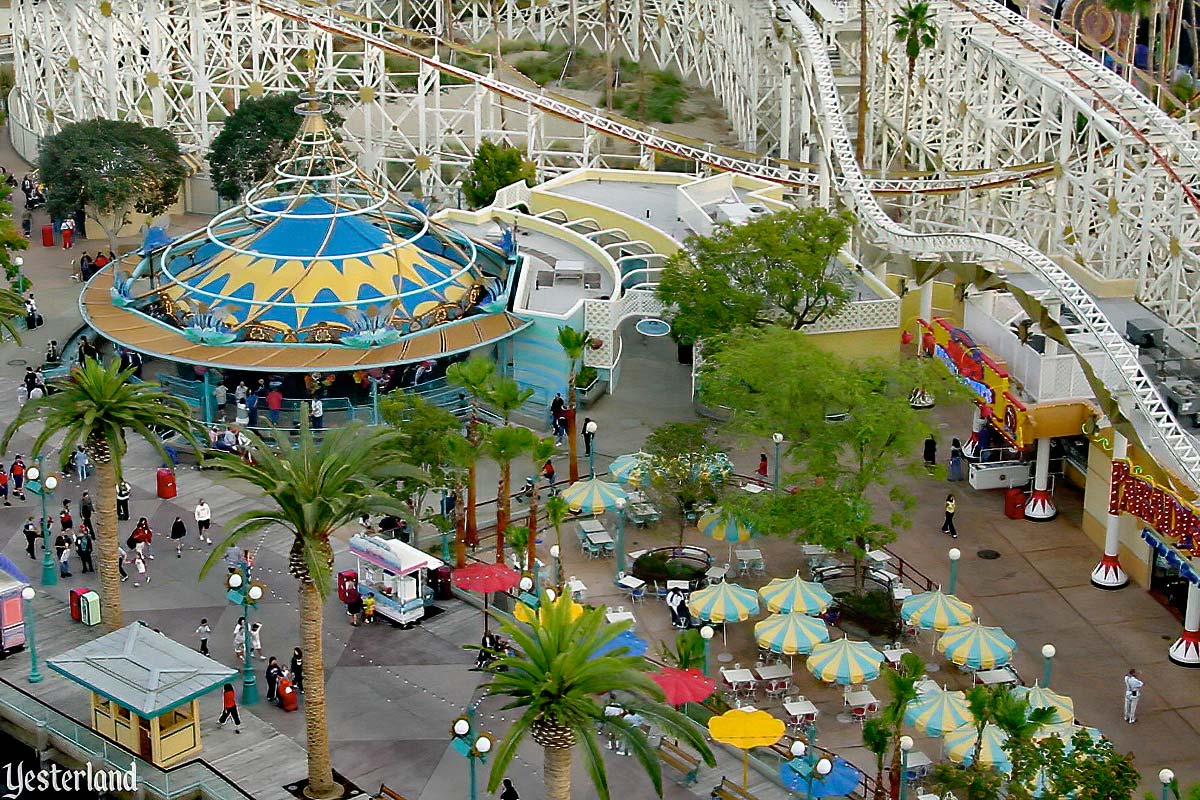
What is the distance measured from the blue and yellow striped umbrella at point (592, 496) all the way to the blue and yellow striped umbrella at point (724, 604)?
5.68 m

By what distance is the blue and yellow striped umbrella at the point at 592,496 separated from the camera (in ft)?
184

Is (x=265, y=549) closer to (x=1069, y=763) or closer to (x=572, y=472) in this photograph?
(x=572, y=472)

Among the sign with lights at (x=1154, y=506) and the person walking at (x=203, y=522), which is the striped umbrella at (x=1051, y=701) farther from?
the person walking at (x=203, y=522)

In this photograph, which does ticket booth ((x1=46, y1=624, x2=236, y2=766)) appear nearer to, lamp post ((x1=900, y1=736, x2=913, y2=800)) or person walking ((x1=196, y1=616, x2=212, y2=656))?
person walking ((x1=196, y1=616, x2=212, y2=656))

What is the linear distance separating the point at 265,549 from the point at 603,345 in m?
14.2

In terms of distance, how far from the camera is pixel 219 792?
142 feet

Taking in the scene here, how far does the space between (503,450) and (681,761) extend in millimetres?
11170

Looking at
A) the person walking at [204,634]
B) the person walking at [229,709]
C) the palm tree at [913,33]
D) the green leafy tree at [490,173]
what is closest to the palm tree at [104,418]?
the person walking at [204,634]

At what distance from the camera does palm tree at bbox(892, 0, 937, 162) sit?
7519 centimetres

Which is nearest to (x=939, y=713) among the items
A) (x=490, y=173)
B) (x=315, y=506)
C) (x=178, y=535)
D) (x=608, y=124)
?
(x=315, y=506)

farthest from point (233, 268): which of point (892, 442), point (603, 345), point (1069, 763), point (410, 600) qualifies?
point (1069, 763)

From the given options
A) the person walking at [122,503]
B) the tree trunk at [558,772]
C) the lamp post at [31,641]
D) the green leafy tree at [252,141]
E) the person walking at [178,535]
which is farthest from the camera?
the green leafy tree at [252,141]

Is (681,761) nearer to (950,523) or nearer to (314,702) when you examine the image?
(314,702)

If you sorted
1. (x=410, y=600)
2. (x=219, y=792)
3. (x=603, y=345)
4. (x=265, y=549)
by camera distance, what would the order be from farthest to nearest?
(x=603, y=345)
(x=265, y=549)
(x=410, y=600)
(x=219, y=792)
